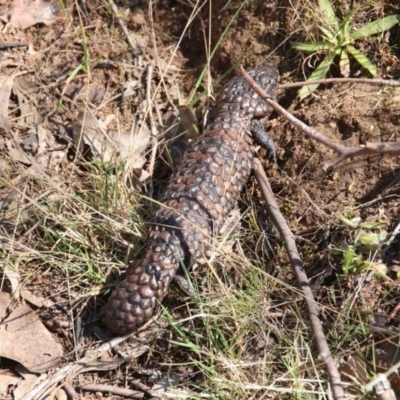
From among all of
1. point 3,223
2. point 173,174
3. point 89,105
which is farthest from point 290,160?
point 3,223

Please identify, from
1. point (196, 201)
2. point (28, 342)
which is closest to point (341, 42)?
point (196, 201)

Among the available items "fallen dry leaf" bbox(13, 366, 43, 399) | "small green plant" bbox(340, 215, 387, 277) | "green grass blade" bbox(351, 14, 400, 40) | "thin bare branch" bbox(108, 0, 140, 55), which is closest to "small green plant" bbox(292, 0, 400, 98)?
"green grass blade" bbox(351, 14, 400, 40)

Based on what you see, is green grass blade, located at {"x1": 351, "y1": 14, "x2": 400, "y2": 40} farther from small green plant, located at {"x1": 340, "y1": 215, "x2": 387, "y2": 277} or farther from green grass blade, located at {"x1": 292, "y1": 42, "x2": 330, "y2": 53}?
small green plant, located at {"x1": 340, "y1": 215, "x2": 387, "y2": 277}

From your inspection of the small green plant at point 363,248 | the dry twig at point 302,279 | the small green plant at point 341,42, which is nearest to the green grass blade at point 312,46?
the small green plant at point 341,42

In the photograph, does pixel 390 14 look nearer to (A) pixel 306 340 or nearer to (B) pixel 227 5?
(B) pixel 227 5

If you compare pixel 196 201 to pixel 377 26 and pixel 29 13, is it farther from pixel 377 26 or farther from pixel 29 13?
pixel 29 13

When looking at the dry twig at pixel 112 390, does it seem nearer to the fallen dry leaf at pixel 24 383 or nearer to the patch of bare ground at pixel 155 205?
the patch of bare ground at pixel 155 205
